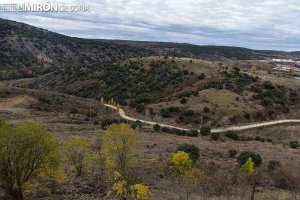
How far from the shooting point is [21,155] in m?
25.3

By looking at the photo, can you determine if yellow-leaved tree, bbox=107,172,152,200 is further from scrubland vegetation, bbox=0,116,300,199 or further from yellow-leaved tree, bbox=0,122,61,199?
yellow-leaved tree, bbox=0,122,61,199

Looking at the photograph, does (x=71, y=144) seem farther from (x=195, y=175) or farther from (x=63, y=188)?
(x=195, y=175)

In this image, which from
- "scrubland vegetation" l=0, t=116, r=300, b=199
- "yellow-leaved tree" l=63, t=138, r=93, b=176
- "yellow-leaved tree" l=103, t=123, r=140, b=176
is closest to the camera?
"scrubland vegetation" l=0, t=116, r=300, b=199

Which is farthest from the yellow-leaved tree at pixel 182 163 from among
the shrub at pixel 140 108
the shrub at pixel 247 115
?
the shrub at pixel 140 108

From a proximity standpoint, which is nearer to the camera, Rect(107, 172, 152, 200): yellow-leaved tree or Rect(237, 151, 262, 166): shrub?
Rect(107, 172, 152, 200): yellow-leaved tree

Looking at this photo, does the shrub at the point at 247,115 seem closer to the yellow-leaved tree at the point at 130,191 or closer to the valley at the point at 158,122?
the valley at the point at 158,122

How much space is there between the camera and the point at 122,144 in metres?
31.5

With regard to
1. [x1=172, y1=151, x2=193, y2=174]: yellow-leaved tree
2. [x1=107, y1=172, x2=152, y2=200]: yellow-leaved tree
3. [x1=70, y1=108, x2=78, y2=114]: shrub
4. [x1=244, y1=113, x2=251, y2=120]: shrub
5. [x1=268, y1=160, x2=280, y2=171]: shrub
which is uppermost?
[x1=107, y1=172, x2=152, y2=200]: yellow-leaved tree

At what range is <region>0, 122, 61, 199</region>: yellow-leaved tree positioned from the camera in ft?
82.4

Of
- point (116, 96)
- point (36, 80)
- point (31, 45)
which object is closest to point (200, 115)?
point (116, 96)

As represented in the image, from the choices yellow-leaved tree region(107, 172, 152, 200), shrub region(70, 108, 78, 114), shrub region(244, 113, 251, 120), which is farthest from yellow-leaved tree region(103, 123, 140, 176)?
shrub region(244, 113, 251, 120)

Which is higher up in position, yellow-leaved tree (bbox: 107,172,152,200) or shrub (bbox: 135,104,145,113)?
yellow-leaved tree (bbox: 107,172,152,200)

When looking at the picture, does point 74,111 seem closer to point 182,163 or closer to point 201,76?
point 201,76

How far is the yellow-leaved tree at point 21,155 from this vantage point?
25125mm
